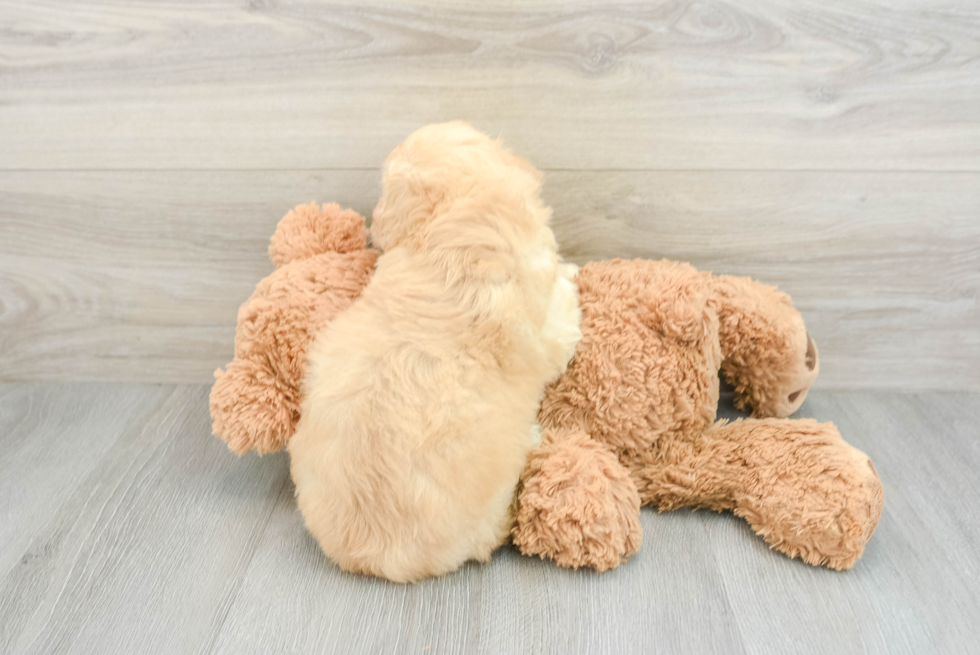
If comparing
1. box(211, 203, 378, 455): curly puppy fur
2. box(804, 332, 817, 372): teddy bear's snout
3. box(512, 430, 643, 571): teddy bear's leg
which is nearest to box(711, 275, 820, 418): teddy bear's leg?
box(804, 332, 817, 372): teddy bear's snout

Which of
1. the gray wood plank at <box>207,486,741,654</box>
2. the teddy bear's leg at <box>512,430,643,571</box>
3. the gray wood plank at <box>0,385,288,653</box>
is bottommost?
the gray wood plank at <box>0,385,288,653</box>

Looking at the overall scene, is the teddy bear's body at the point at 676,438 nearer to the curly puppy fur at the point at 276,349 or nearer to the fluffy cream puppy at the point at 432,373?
the fluffy cream puppy at the point at 432,373

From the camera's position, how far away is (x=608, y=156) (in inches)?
32.4

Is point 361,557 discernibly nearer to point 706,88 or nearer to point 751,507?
point 751,507

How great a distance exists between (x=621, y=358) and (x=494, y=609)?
0.28 meters

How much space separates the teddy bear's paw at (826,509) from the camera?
0.66 metres

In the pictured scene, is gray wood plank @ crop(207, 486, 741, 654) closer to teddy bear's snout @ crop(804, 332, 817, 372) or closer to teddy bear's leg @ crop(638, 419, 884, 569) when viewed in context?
teddy bear's leg @ crop(638, 419, 884, 569)

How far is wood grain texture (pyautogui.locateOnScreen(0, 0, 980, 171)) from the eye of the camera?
77 centimetres

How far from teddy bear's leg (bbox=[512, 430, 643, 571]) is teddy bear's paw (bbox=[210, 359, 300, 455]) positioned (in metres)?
0.26

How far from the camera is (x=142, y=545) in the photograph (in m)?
0.73

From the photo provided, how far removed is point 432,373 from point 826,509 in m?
0.42

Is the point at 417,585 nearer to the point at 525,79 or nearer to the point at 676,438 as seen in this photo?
the point at 676,438

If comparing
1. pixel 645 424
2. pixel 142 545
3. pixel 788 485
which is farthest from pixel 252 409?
pixel 788 485

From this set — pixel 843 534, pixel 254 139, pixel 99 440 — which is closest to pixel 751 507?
pixel 843 534
